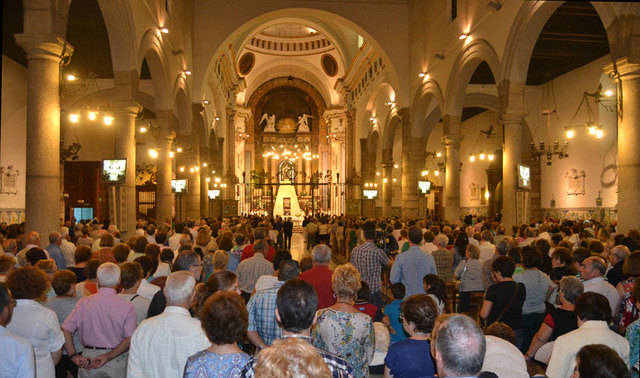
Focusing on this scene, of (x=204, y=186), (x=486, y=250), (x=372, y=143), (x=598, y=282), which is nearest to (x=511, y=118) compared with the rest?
(x=486, y=250)

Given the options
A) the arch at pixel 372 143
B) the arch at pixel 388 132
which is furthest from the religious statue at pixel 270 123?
the arch at pixel 388 132

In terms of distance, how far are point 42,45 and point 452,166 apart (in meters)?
13.2

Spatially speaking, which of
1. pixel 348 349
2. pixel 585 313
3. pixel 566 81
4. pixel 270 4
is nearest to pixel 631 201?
pixel 585 313

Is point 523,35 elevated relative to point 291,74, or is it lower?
lower

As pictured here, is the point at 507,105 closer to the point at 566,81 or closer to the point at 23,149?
the point at 566,81

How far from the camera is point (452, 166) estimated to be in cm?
1770

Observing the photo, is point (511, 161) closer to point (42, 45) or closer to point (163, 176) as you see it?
point (163, 176)

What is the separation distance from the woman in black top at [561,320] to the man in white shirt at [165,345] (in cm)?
299

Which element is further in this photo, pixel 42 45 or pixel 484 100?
pixel 484 100

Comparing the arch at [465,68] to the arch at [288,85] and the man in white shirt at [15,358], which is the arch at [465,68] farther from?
the arch at [288,85]

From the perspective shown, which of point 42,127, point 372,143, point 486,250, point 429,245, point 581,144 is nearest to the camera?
point 42,127

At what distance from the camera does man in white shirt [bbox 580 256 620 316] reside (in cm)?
525

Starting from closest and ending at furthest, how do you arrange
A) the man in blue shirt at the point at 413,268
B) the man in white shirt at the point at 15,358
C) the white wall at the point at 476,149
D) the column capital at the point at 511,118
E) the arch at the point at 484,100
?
the man in white shirt at the point at 15,358
the man in blue shirt at the point at 413,268
the column capital at the point at 511,118
the arch at the point at 484,100
the white wall at the point at 476,149

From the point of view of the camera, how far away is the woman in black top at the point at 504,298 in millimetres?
5168
